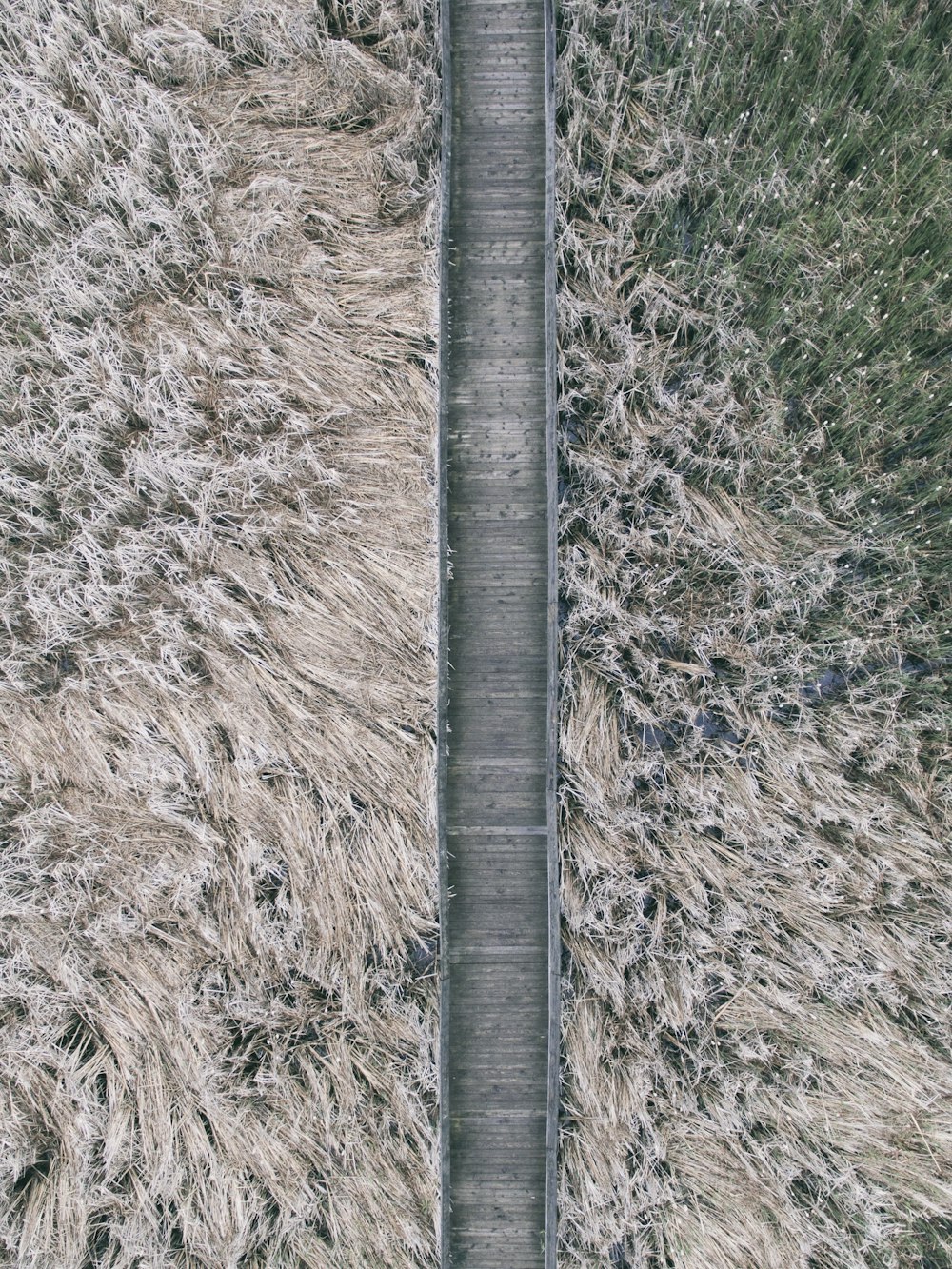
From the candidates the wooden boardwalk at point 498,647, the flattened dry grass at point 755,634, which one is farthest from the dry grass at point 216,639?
the flattened dry grass at point 755,634

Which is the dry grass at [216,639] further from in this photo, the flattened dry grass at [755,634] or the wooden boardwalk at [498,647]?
the flattened dry grass at [755,634]

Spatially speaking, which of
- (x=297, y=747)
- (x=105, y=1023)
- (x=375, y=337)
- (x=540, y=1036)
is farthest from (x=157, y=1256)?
(x=375, y=337)

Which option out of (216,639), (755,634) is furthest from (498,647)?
(216,639)

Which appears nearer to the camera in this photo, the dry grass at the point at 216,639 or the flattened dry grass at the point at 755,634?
the flattened dry grass at the point at 755,634

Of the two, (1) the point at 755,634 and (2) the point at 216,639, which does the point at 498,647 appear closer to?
(1) the point at 755,634
